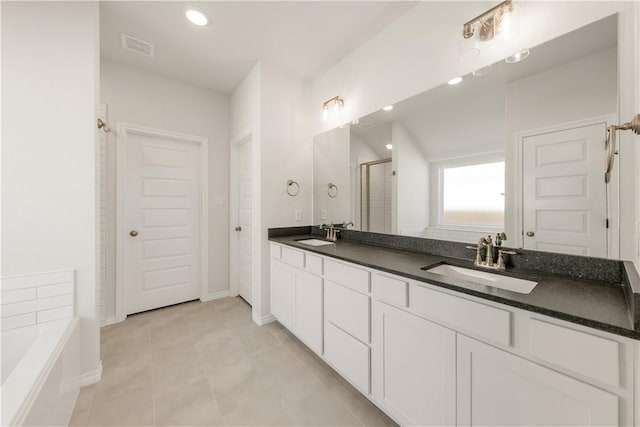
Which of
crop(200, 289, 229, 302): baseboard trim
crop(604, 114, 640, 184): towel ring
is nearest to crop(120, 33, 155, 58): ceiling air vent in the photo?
crop(200, 289, 229, 302): baseboard trim

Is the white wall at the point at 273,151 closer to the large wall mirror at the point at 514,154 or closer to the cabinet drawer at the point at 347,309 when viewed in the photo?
the large wall mirror at the point at 514,154

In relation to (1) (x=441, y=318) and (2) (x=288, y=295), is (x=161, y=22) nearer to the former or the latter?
(2) (x=288, y=295)

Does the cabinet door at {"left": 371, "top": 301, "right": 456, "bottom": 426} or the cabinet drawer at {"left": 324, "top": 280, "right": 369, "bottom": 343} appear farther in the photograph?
the cabinet drawer at {"left": 324, "top": 280, "right": 369, "bottom": 343}

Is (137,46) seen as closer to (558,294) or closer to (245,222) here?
(245,222)

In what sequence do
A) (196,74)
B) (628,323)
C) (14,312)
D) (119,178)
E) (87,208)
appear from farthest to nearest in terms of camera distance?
(196,74)
(119,178)
(87,208)
(14,312)
(628,323)

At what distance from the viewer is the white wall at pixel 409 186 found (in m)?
1.78

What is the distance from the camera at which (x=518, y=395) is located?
878mm

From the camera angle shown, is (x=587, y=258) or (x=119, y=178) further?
(x=119, y=178)

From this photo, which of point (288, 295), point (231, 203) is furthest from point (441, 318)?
point (231, 203)

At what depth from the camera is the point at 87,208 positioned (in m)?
1.67

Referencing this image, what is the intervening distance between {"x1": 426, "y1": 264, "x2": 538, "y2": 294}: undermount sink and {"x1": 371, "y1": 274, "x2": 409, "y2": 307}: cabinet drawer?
190 mm

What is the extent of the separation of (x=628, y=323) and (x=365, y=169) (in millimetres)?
1783

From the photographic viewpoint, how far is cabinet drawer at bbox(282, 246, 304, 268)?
202cm

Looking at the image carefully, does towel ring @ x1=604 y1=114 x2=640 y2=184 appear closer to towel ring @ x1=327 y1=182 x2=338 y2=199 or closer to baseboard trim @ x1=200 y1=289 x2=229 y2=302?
towel ring @ x1=327 y1=182 x2=338 y2=199
